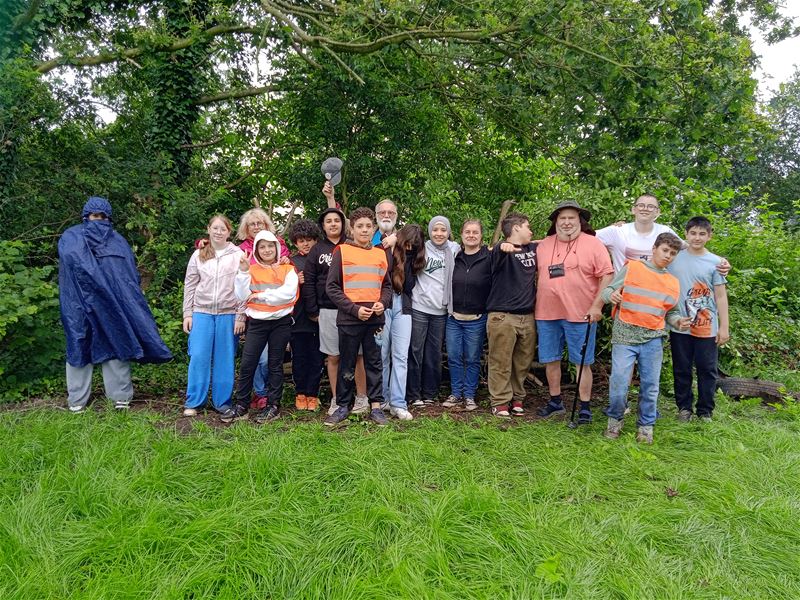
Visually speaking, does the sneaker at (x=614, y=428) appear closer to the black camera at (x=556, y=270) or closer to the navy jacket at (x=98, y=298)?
the black camera at (x=556, y=270)

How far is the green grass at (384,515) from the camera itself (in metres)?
2.39

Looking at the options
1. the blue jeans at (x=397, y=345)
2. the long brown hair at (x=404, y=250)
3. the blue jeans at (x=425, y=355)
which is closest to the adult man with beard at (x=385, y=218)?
the long brown hair at (x=404, y=250)

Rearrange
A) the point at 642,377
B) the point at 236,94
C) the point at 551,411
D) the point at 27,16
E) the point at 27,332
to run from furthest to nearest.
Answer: the point at 236,94, the point at 27,16, the point at 27,332, the point at 551,411, the point at 642,377

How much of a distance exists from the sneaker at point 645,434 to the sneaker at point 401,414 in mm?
1954

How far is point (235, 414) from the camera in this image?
465cm

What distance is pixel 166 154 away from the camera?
7129 mm

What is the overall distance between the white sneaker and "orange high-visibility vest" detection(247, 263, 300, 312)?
1.10 m

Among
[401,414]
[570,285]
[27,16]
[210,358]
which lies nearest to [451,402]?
[401,414]

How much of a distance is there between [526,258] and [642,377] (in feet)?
4.89

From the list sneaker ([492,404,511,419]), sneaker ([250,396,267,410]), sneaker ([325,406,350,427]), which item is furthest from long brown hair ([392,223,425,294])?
sneaker ([250,396,267,410])

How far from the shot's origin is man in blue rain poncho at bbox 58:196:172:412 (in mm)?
4590

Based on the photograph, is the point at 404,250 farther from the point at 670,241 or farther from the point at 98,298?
the point at 98,298

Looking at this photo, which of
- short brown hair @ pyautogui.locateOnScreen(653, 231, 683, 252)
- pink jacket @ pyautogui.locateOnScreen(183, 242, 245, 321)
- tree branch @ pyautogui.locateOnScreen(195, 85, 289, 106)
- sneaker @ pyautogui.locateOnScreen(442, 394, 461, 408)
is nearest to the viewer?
short brown hair @ pyautogui.locateOnScreen(653, 231, 683, 252)

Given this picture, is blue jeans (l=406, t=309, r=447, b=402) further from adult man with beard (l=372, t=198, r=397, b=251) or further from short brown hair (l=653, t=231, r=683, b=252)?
short brown hair (l=653, t=231, r=683, b=252)
